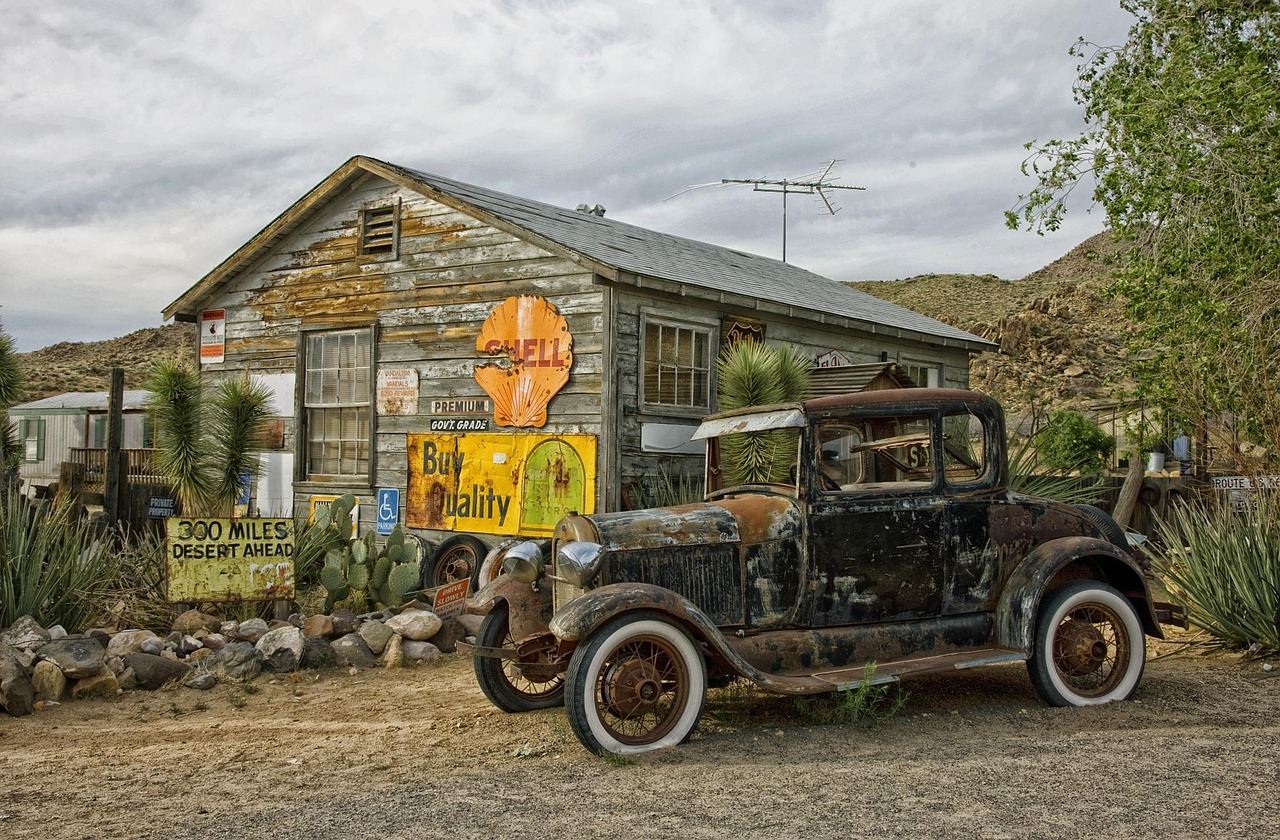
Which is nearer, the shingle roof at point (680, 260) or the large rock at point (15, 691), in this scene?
the large rock at point (15, 691)

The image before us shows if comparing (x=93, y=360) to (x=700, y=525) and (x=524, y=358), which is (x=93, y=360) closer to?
(x=524, y=358)

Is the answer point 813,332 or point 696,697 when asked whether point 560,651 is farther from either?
point 813,332

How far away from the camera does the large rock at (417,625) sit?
27.7ft

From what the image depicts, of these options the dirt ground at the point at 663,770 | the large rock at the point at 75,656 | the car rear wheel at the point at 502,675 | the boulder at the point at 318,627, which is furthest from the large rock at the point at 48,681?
the car rear wheel at the point at 502,675

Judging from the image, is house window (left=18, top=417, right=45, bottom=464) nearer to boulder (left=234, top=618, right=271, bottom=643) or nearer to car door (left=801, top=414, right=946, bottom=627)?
boulder (left=234, top=618, right=271, bottom=643)

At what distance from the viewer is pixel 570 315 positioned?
435 inches

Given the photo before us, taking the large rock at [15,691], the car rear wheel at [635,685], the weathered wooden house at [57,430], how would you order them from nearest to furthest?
the car rear wheel at [635,685] < the large rock at [15,691] < the weathered wooden house at [57,430]

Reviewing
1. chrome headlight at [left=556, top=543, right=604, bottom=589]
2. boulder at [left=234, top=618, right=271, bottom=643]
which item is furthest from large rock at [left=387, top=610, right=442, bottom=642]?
chrome headlight at [left=556, top=543, right=604, bottom=589]

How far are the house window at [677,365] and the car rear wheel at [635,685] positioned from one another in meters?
5.81

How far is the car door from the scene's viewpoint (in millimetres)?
5918

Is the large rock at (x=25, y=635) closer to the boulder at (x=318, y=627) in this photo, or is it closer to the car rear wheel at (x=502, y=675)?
the boulder at (x=318, y=627)

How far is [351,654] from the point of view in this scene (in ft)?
26.6

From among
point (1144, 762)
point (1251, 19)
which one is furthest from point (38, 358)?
point (1144, 762)

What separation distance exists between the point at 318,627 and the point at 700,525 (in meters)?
3.85
